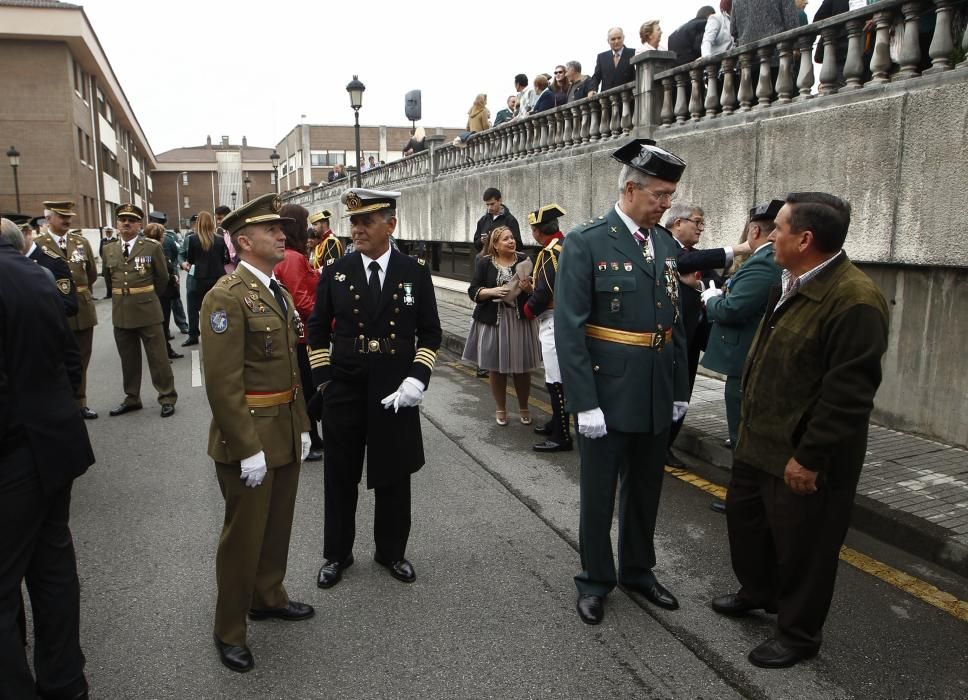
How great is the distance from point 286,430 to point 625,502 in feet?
5.77

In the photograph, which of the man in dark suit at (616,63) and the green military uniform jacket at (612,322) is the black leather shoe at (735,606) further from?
the man in dark suit at (616,63)

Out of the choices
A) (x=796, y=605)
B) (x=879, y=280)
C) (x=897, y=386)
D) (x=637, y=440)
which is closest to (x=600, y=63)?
(x=879, y=280)

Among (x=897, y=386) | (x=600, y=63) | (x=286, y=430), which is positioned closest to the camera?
(x=286, y=430)

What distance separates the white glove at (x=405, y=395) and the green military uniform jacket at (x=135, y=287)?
17.0 ft

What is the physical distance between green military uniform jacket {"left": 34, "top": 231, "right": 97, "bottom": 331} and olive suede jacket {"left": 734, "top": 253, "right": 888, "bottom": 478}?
6.72 metres

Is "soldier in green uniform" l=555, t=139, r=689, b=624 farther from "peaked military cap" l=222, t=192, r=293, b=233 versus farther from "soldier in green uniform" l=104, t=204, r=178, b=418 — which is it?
"soldier in green uniform" l=104, t=204, r=178, b=418

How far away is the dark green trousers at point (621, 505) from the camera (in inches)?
144

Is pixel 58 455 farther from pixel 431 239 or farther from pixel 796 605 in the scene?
pixel 431 239

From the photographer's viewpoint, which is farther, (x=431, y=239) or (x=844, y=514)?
(x=431, y=239)

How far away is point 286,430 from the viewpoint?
3.39 metres

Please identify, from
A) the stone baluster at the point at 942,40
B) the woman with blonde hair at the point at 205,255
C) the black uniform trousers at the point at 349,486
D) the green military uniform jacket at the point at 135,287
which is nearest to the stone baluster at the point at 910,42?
the stone baluster at the point at 942,40

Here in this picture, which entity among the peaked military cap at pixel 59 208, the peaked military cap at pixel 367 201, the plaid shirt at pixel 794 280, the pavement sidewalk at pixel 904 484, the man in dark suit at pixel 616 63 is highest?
the man in dark suit at pixel 616 63

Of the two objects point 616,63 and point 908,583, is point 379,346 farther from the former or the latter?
point 616,63

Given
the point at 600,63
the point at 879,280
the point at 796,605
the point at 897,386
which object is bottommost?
the point at 796,605
